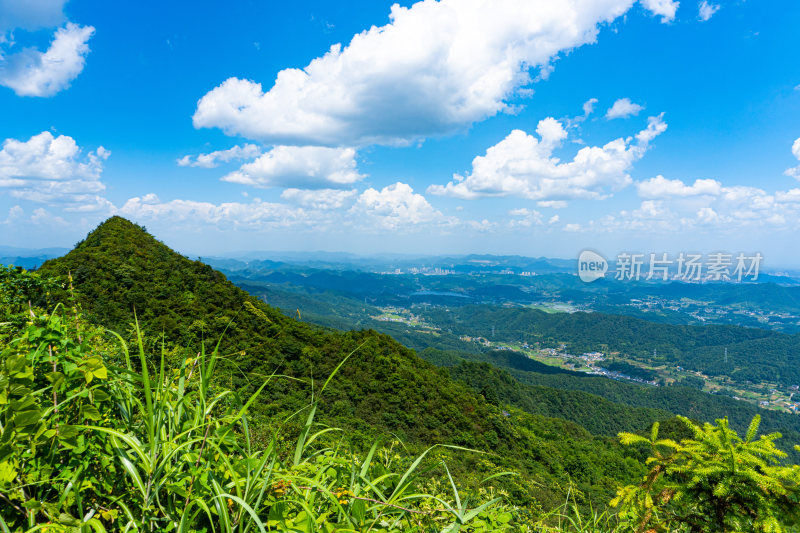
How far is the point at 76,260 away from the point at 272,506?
22781 mm

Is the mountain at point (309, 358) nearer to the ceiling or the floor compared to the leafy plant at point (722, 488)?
nearer to the floor

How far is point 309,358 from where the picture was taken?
59.2 ft

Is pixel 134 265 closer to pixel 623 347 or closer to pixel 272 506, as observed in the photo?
pixel 272 506

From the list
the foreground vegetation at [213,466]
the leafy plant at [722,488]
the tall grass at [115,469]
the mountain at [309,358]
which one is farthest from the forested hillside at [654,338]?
the tall grass at [115,469]

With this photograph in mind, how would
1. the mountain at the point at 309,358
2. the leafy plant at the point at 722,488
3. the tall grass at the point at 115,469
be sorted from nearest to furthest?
the tall grass at the point at 115,469
the leafy plant at the point at 722,488
the mountain at the point at 309,358

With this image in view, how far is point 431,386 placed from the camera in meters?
21.6

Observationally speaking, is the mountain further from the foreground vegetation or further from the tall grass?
the tall grass

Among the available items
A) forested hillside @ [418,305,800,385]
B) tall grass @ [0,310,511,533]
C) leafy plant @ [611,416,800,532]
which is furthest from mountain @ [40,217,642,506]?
forested hillside @ [418,305,800,385]

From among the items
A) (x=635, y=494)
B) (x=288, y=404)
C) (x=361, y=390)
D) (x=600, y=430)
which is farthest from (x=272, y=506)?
(x=600, y=430)

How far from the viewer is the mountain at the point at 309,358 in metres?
15.3

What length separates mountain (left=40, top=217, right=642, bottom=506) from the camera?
50.2 feet

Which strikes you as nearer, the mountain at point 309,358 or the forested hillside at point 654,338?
the mountain at point 309,358

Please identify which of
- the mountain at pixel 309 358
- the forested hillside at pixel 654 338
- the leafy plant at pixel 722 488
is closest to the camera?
the leafy plant at pixel 722 488

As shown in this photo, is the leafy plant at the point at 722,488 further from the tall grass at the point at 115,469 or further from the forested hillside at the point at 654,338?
the forested hillside at the point at 654,338
